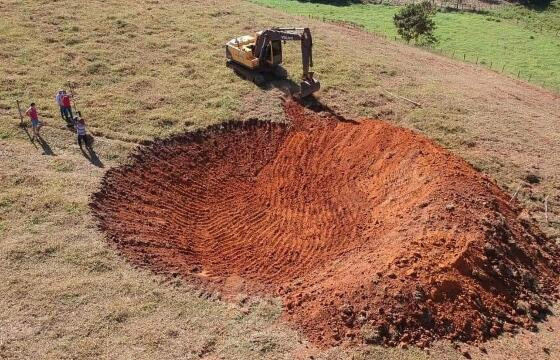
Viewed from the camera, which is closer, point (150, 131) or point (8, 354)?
point (8, 354)

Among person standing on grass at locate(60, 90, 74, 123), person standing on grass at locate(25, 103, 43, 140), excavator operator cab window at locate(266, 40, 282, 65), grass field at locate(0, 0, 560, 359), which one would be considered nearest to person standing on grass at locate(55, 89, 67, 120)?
person standing on grass at locate(60, 90, 74, 123)

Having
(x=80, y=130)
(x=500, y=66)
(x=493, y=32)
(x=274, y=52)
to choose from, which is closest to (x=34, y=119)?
(x=80, y=130)

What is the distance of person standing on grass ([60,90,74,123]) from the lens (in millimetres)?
22859

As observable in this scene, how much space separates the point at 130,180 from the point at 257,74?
10001 millimetres

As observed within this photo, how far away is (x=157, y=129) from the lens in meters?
23.4

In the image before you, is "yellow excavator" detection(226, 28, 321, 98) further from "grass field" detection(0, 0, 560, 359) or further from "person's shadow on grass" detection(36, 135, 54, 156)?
"person's shadow on grass" detection(36, 135, 54, 156)

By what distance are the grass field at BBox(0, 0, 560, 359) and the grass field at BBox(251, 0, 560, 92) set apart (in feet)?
18.5

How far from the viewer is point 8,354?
43.7 feet

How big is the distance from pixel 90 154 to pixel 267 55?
10239 mm

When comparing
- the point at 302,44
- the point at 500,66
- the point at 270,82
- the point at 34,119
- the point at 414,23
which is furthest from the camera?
the point at 414,23

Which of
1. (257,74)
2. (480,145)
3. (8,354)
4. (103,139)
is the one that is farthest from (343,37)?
(8,354)

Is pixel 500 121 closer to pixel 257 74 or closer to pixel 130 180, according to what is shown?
pixel 257 74

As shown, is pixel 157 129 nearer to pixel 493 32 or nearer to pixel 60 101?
pixel 60 101

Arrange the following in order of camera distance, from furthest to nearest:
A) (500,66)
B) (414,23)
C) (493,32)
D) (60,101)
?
(493,32), (414,23), (500,66), (60,101)
